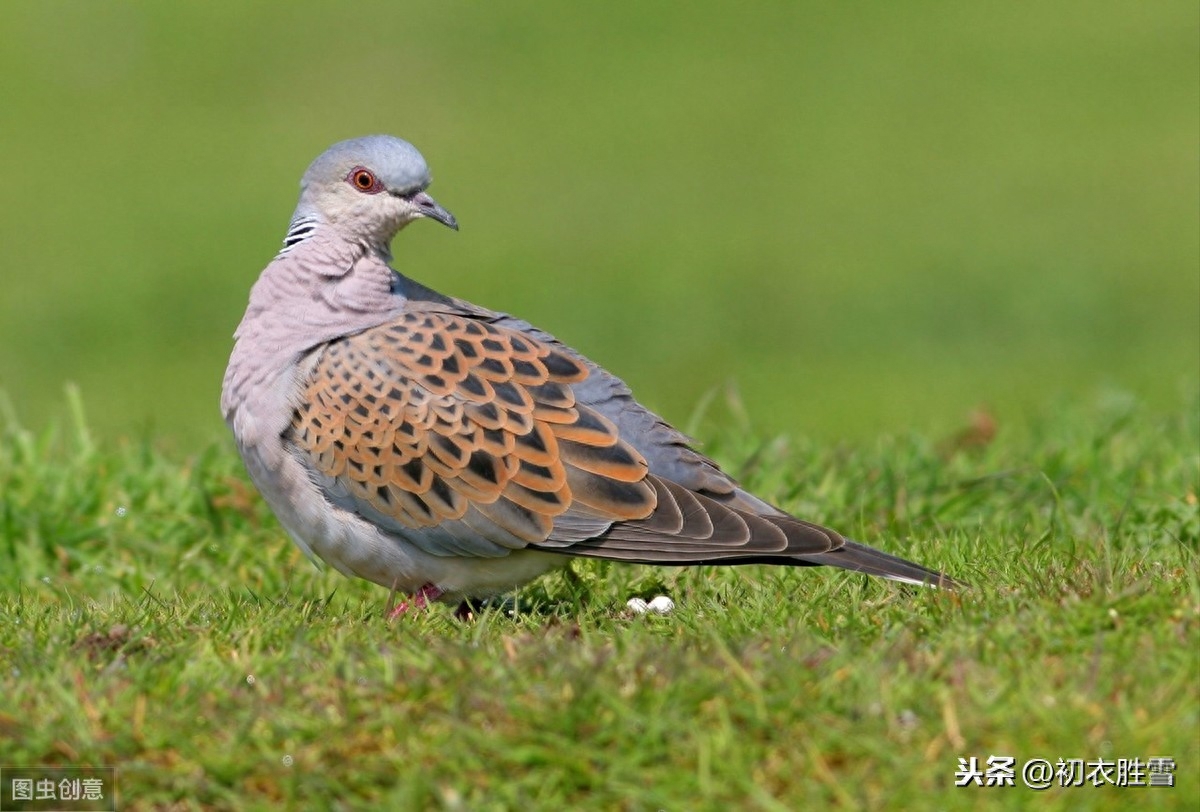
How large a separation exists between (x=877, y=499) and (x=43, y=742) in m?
3.70

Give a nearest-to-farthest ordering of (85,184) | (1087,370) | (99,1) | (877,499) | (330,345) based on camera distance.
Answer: (330,345) < (877,499) < (1087,370) < (85,184) < (99,1)

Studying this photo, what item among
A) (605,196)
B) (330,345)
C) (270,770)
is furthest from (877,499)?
(605,196)

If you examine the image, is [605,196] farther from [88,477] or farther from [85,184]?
[88,477]

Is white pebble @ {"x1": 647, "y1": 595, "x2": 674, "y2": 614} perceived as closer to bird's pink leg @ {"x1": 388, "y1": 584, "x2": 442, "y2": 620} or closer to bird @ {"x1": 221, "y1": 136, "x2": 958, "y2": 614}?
bird @ {"x1": 221, "y1": 136, "x2": 958, "y2": 614}

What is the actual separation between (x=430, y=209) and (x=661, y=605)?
5.14ft

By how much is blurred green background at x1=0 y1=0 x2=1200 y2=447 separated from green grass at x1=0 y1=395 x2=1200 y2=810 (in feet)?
18.1

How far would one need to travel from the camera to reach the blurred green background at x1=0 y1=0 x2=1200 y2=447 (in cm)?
1298

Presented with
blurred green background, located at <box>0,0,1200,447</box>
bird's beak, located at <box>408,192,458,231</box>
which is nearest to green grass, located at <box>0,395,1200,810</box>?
bird's beak, located at <box>408,192,458,231</box>

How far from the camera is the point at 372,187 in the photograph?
5.79 metres

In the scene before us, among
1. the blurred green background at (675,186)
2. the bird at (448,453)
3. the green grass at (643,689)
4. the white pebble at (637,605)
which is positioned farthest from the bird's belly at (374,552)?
the blurred green background at (675,186)

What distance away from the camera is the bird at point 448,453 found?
523 centimetres

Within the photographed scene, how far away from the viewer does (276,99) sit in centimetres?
1969

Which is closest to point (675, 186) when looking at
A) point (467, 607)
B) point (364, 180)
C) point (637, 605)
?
point (364, 180)

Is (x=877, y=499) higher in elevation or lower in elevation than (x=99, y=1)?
lower
